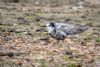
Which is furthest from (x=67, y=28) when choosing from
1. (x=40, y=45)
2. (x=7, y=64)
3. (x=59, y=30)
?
(x=7, y=64)

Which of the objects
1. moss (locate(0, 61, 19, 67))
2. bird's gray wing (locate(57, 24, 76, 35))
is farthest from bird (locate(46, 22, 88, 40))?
moss (locate(0, 61, 19, 67))

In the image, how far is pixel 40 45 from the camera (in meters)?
9.47

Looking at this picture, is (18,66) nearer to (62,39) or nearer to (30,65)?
(30,65)

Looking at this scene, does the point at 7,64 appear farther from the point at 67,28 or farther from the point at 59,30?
the point at 67,28

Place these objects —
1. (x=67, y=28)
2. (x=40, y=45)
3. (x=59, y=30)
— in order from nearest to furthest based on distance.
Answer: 1. (x=40, y=45)
2. (x=59, y=30)
3. (x=67, y=28)

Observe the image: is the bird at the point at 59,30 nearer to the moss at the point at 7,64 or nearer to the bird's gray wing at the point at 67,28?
the bird's gray wing at the point at 67,28

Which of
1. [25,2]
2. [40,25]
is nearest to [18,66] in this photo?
[40,25]

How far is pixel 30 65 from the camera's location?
7.67 metres

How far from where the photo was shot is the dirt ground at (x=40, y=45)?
798 cm

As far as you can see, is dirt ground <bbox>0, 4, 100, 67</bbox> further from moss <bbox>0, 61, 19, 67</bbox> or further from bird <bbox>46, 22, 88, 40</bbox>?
bird <bbox>46, 22, 88, 40</bbox>

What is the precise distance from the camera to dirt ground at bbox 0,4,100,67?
7.98 meters

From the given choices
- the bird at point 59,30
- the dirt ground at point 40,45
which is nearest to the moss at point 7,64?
the dirt ground at point 40,45

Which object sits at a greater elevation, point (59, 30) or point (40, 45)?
point (59, 30)

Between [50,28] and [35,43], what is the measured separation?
0.68m
